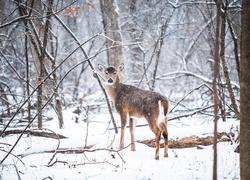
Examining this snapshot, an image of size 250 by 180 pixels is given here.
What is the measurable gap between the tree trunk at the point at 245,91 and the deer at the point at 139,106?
2.58 metres

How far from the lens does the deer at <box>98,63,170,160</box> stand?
5.52 meters

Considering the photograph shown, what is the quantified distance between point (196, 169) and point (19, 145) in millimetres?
3621

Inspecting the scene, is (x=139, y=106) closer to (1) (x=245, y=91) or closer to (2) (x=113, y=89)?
(2) (x=113, y=89)

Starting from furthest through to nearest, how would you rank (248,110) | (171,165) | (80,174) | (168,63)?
(168,63)
(171,165)
(80,174)
(248,110)

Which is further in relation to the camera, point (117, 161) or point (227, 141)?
point (227, 141)

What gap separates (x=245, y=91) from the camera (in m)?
2.72

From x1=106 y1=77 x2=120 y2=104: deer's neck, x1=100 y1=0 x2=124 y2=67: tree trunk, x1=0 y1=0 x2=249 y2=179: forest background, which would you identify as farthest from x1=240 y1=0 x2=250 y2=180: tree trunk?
x1=100 y1=0 x2=124 y2=67: tree trunk

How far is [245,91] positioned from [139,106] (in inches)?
127

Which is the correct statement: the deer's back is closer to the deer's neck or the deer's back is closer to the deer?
the deer

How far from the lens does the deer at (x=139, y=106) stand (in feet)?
18.1

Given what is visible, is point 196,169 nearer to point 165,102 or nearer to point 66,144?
point 165,102

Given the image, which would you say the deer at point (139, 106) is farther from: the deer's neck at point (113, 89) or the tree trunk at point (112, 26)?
the tree trunk at point (112, 26)

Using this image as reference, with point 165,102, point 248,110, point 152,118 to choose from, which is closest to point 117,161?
point 152,118

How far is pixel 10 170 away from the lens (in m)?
4.57
